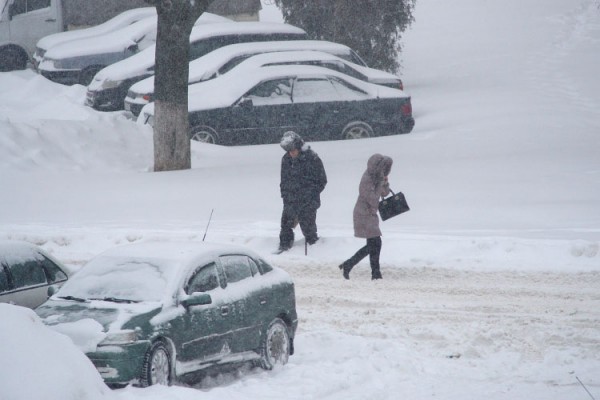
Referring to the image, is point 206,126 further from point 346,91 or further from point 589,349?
point 589,349

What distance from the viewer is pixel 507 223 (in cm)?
1481

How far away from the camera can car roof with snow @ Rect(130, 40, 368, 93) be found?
2273 centimetres

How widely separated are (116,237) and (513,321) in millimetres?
6248

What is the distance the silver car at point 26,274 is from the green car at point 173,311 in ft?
2.44

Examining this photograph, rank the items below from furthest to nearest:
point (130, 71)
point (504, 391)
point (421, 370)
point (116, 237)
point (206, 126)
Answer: point (130, 71), point (206, 126), point (116, 237), point (421, 370), point (504, 391)

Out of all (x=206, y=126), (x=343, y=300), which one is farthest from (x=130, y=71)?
(x=343, y=300)

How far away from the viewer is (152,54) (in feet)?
81.0

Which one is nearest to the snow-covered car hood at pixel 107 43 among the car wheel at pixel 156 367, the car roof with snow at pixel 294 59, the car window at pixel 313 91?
the car roof with snow at pixel 294 59

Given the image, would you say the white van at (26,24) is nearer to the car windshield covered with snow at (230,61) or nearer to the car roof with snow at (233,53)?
the car roof with snow at (233,53)

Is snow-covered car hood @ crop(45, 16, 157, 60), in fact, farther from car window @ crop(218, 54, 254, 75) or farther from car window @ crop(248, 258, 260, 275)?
car window @ crop(248, 258, 260, 275)

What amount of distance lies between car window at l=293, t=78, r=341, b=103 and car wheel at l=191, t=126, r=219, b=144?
67.6 inches

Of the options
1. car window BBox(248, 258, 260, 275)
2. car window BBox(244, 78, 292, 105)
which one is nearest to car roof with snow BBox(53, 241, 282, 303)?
car window BBox(248, 258, 260, 275)

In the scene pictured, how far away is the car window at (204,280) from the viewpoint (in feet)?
29.0

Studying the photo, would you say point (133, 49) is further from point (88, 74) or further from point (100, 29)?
point (100, 29)
